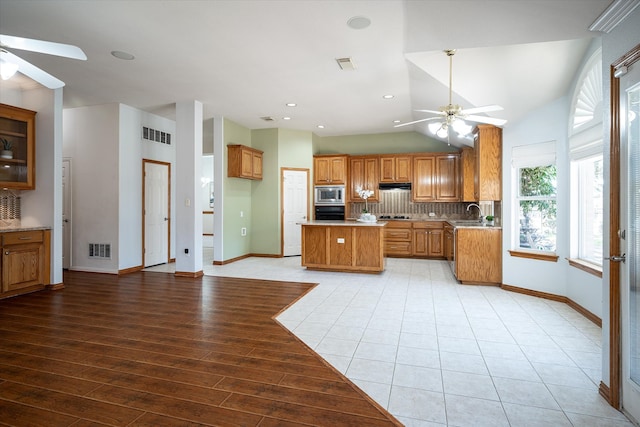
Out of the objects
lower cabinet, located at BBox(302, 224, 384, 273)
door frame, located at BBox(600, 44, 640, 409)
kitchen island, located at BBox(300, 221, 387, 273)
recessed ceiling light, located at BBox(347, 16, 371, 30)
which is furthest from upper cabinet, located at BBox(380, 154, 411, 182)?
door frame, located at BBox(600, 44, 640, 409)

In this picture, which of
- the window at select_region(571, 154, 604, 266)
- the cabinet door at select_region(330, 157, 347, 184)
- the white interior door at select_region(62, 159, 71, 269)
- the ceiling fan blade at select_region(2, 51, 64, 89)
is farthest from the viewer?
the cabinet door at select_region(330, 157, 347, 184)

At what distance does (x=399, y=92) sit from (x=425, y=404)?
4.43 m

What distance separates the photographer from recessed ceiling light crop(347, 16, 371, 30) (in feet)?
10.0

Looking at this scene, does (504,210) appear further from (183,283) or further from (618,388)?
(183,283)

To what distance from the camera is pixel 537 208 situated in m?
4.60

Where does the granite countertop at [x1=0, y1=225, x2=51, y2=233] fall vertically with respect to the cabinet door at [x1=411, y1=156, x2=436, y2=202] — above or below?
below

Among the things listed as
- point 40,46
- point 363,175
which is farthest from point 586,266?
point 40,46

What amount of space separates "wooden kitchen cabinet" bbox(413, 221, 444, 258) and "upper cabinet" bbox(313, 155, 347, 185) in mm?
2059

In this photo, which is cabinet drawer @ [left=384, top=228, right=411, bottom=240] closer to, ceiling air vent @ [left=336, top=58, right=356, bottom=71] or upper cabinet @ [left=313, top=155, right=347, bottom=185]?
upper cabinet @ [left=313, top=155, right=347, bottom=185]

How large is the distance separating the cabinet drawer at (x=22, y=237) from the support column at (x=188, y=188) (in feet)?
6.02

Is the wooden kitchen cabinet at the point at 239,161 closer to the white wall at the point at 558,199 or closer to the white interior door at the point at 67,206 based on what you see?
the white interior door at the point at 67,206

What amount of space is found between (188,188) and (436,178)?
17.3 ft

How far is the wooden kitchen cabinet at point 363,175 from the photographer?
319 inches

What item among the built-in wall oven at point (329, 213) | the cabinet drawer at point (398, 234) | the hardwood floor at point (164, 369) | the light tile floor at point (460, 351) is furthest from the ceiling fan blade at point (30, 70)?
the cabinet drawer at point (398, 234)
